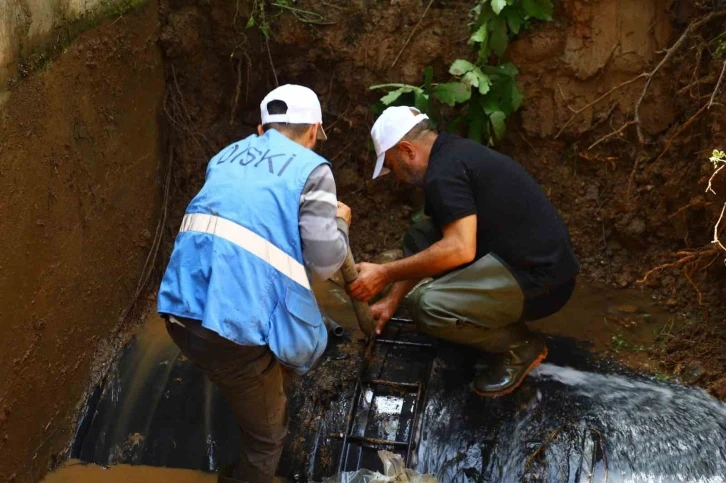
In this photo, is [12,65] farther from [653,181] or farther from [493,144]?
[653,181]

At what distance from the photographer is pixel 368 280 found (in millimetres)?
3553

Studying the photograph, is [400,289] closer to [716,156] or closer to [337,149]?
[337,149]

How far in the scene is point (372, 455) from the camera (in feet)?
11.7

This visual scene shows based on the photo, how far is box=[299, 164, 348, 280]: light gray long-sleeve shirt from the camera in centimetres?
279

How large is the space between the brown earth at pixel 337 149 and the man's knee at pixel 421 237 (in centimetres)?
100

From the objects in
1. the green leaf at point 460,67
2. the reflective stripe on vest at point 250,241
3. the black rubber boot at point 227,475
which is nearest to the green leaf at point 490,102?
the green leaf at point 460,67

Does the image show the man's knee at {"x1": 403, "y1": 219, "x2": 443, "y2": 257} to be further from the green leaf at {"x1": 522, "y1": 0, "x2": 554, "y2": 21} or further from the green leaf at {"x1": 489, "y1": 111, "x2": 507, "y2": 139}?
the green leaf at {"x1": 522, "y1": 0, "x2": 554, "y2": 21}

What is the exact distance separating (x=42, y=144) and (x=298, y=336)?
1.57 meters

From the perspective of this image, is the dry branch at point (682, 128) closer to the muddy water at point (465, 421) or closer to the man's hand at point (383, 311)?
the muddy water at point (465, 421)

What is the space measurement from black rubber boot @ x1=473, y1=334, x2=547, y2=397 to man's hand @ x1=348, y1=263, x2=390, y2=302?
0.70 m

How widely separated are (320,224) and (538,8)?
2.56 metres

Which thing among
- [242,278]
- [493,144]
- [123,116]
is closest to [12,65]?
[123,116]

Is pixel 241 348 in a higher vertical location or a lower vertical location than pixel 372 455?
higher

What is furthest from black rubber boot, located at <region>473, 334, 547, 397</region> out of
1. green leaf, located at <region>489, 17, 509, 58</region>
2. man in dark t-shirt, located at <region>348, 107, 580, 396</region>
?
green leaf, located at <region>489, 17, 509, 58</region>
